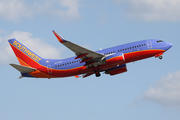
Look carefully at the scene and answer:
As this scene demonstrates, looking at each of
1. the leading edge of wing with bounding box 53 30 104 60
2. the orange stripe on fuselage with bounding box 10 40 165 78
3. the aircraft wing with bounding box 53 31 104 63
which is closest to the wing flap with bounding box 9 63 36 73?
the orange stripe on fuselage with bounding box 10 40 165 78

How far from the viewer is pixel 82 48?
184 feet

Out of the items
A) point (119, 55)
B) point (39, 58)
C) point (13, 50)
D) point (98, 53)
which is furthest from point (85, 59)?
point (13, 50)

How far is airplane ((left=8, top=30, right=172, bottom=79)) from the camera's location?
2319 inches

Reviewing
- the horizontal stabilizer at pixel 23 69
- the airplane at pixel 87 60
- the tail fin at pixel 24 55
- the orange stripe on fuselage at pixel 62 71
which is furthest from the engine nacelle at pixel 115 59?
the horizontal stabilizer at pixel 23 69

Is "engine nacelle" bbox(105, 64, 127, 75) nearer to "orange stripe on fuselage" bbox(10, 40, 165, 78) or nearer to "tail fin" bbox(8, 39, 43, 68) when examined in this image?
"orange stripe on fuselage" bbox(10, 40, 165, 78)

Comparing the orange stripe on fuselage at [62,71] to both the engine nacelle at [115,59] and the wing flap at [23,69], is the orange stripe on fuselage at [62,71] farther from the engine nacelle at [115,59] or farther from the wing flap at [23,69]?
the engine nacelle at [115,59]

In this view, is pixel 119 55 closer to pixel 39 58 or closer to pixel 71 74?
pixel 71 74

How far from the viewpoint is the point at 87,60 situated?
2331 inches

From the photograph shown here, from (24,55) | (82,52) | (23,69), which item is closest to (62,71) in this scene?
(82,52)

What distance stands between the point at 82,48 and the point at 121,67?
12341 mm

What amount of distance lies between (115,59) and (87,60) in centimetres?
538

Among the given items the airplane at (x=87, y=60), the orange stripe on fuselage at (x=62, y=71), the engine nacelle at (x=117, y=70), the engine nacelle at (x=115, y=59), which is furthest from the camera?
the engine nacelle at (x=117, y=70)

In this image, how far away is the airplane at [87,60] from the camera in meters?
58.9

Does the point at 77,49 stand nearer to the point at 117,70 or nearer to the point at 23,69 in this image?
the point at 117,70
